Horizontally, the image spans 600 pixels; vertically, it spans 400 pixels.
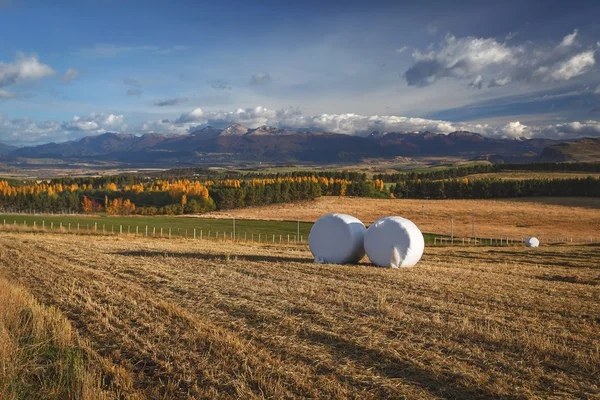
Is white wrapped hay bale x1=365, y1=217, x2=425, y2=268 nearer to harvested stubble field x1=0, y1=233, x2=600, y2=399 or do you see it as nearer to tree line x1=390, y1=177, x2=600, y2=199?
harvested stubble field x1=0, y1=233, x2=600, y2=399

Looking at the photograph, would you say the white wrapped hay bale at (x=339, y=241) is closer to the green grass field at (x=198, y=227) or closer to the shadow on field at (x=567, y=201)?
the green grass field at (x=198, y=227)

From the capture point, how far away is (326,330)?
33.1ft

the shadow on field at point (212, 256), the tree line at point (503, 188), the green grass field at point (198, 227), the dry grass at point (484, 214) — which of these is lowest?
the dry grass at point (484, 214)

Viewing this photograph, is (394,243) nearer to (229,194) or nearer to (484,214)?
(484,214)

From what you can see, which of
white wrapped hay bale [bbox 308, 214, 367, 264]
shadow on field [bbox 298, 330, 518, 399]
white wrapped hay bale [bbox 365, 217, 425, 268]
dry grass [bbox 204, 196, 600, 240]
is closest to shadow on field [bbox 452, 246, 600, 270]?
white wrapped hay bale [bbox 365, 217, 425, 268]

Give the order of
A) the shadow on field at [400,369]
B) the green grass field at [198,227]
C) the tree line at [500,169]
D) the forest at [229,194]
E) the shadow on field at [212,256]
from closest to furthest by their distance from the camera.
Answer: the shadow on field at [400,369] < the shadow on field at [212,256] < the green grass field at [198,227] < the forest at [229,194] < the tree line at [500,169]

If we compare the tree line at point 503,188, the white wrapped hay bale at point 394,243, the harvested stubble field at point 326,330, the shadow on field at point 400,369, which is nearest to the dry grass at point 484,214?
the tree line at point 503,188

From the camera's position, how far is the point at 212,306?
12.2 meters

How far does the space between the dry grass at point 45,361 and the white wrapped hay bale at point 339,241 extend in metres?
13.3

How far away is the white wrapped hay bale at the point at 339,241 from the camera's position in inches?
856

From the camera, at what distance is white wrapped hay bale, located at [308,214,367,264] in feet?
71.3

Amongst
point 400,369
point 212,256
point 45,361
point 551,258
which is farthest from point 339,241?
point 551,258

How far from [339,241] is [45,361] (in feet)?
49.4

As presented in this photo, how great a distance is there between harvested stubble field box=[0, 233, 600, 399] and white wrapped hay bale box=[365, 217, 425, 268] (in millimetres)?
1670
